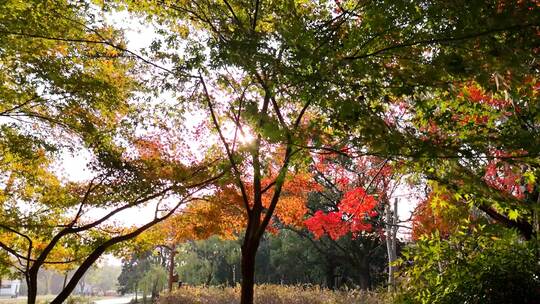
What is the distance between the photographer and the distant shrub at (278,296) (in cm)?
1221

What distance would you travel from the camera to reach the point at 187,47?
7.00 metres

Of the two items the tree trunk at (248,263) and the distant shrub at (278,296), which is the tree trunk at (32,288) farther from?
the distant shrub at (278,296)

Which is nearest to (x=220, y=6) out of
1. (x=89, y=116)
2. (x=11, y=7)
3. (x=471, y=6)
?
(x=11, y=7)

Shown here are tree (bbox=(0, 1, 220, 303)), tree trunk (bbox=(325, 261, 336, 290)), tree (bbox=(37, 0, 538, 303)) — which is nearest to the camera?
tree (bbox=(37, 0, 538, 303))

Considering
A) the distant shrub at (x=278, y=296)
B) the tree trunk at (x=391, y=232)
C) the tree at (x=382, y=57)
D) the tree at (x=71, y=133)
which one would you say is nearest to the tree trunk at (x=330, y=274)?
the distant shrub at (x=278, y=296)

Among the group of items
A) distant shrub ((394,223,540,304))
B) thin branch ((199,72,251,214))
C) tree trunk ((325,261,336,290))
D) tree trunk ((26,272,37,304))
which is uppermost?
thin branch ((199,72,251,214))

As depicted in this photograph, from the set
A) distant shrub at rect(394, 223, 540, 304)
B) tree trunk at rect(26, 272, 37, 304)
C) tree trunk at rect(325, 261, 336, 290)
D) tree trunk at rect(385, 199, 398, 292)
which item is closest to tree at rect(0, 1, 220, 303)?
tree trunk at rect(26, 272, 37, 304)

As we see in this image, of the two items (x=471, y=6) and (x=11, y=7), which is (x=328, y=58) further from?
(x=11, y=7)

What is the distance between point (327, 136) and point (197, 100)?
4.25 m

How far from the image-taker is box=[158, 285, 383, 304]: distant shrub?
40.1 ft

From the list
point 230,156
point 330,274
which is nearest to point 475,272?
point 230,156

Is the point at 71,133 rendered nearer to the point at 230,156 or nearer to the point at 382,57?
the point at 230,156

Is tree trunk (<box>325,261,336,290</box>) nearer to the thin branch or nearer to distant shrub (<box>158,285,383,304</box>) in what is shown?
distant shrub (<box>158,285,383,304</box>)

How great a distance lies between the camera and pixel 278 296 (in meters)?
15.5
